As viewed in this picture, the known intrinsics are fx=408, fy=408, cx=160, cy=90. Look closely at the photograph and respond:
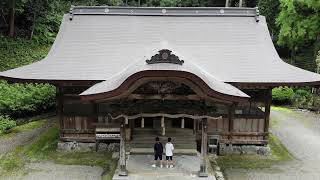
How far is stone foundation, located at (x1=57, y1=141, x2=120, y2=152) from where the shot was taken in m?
15.0

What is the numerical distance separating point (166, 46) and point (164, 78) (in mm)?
2473

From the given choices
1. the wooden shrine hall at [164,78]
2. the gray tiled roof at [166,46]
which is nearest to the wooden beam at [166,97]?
the wooden shrine hall at [164,78]

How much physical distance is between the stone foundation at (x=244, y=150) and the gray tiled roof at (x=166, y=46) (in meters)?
2.79

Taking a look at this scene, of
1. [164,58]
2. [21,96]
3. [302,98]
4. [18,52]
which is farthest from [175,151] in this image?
[18,52]

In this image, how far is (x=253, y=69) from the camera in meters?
14.4

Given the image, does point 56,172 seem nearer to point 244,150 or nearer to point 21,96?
point 244,150

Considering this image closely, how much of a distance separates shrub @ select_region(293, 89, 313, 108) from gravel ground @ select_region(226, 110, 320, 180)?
1.34m

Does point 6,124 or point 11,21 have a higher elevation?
point 11,21

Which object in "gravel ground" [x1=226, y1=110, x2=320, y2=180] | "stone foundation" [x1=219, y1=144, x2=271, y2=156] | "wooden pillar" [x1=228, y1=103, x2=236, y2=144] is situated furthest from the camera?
"stone foundation" [x1=219, y1=144, x2=271, y2=156]

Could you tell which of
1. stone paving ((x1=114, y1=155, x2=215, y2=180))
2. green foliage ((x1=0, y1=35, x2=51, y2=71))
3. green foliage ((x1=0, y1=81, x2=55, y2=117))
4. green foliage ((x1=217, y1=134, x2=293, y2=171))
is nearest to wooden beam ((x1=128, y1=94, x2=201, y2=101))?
stone paving ((x1=114, y1=155, x2=215, y2=180))

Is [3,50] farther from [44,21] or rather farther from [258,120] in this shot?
[258,120]

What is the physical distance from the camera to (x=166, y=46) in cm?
1309

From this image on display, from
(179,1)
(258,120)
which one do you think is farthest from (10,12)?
(258,120)

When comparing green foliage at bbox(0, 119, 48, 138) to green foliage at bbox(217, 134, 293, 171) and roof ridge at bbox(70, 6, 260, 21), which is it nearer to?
roof ridge at bbox(70, 6, 260, 21)
